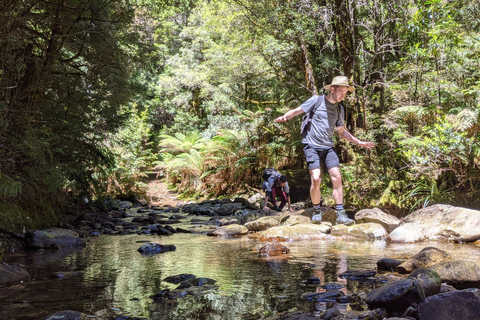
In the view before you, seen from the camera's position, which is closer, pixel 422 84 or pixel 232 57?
pixel 422 84

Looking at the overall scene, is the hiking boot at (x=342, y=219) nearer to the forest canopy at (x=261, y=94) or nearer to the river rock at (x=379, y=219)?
the river rock at (x=379, y=219)

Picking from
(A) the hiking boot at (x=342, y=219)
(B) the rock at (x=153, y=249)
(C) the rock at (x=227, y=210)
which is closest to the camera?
(B) the rock at (x=153, y=249)

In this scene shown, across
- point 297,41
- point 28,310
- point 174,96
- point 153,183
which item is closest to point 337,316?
point 28,310

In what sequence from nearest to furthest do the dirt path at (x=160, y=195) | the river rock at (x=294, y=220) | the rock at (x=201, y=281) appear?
the rock at (x=201, y=281) → the river rock at (x=294, y=220) → the dirt path at (x=160, y=195)

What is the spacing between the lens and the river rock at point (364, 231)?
22.6 ft

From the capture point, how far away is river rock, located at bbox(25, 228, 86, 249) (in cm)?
625

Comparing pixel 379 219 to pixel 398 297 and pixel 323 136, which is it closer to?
pixel 323 136

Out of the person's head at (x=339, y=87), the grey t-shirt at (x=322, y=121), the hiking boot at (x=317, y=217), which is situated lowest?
the hiking boot at (x=317, y=217)

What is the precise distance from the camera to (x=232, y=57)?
16.5 m

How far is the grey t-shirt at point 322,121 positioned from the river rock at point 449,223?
2.11m

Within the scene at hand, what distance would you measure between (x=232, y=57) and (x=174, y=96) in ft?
34.7

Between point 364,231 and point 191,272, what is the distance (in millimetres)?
3601

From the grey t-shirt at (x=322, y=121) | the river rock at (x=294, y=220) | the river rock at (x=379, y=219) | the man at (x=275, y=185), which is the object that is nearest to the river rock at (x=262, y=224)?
the river rock at (x=294, y=220)

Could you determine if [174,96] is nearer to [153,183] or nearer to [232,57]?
[153,183]
